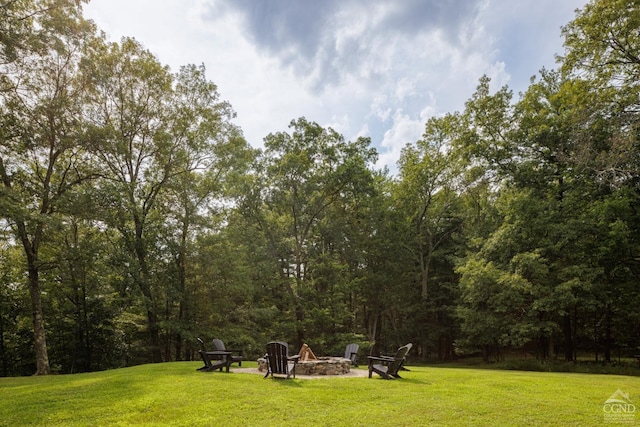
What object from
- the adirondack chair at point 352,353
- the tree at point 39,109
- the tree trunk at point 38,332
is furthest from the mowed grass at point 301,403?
the tree at point 39,109

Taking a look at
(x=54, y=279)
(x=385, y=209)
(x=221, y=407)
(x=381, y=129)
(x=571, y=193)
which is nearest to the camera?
(x=221, y=407)

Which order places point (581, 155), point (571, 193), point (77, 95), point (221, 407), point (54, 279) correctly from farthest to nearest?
point (54, 279) < point (571, 193) < point (77, 95) < point (581, 155) < point (221, 407)

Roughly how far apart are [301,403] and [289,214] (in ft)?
56.8

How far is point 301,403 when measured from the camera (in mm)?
5613

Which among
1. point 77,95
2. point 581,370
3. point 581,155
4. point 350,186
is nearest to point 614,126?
point 581,155

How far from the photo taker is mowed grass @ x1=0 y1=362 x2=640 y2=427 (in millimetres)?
4602

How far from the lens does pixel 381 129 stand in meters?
22.9

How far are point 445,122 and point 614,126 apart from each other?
556 inches

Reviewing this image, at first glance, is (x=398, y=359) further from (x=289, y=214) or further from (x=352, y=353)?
(x=289, y=214)

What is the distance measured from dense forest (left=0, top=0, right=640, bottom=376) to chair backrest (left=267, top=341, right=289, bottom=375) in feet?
15.3

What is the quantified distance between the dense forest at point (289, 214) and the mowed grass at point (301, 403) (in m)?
5.60

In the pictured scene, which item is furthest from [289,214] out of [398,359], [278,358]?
[398,359]

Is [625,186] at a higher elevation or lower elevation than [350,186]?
lower

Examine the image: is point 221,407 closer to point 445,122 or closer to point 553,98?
point 553,98
